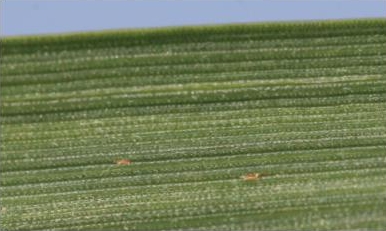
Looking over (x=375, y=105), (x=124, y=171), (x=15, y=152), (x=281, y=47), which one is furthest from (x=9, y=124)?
(x=375, y=105)

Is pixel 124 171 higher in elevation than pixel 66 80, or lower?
lower

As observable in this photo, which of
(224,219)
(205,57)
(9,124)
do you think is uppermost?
(205,57)

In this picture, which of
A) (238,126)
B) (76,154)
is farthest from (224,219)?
(76,154)

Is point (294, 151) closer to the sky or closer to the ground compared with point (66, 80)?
closer to the ground

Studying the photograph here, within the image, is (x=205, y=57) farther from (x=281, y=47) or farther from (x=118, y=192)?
(x=118, y=192)

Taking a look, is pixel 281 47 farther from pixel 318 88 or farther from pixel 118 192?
pixel 118 192

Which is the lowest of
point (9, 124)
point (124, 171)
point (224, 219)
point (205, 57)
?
point (224, 219)
